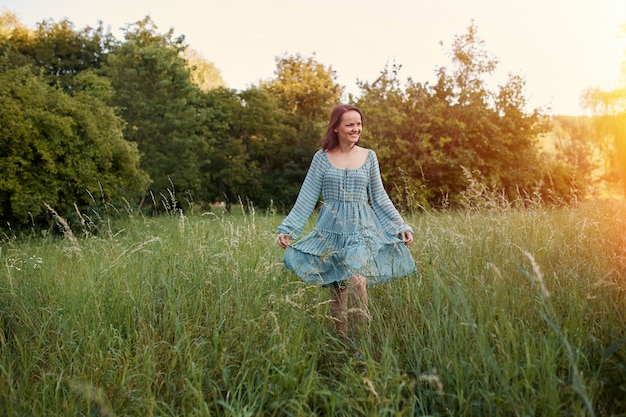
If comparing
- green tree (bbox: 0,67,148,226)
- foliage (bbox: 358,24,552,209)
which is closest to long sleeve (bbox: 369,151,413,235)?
green tree (bbox: 0,67,148,226)

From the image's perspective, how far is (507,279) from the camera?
3562 mm

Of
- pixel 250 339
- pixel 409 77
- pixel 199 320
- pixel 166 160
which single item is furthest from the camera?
pixel 166 160

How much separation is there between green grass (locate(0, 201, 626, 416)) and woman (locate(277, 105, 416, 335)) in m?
0.24

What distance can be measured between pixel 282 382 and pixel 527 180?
50.0 ft

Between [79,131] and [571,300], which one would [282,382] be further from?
[79,131]

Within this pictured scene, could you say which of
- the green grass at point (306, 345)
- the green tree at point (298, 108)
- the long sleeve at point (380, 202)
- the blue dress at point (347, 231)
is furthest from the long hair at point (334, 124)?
the green tree at point (298, 108)

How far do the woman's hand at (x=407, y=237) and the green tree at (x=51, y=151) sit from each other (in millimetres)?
6127

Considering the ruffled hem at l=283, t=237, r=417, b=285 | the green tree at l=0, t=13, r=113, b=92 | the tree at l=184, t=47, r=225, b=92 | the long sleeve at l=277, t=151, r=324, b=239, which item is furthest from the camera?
the tree at l=184, t=47, r=225, b=92

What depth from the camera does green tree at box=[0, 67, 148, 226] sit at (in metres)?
9.11

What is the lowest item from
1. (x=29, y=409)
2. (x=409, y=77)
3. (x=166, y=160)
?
(x=29, y=409)

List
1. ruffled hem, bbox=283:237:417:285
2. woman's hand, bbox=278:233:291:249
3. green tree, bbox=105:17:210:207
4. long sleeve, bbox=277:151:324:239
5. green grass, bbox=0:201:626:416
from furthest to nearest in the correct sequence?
1. green tree, bbox=105:17:210:207
2. long sleeve, bbox=277:151:324:239
3. woman's hand, bbox=278:233:291:249
4. ruffled hem, bbox=283:237:417:285
5. green grass, bbox=0:201:626:416

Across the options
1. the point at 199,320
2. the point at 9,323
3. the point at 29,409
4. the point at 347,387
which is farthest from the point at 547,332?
the point at 9,323

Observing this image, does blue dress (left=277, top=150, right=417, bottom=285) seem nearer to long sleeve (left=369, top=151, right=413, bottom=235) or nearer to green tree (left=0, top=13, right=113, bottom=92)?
long sleeve (left=369, top=151, right=413, bottom=235)

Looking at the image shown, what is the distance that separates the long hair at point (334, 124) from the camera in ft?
13.4
